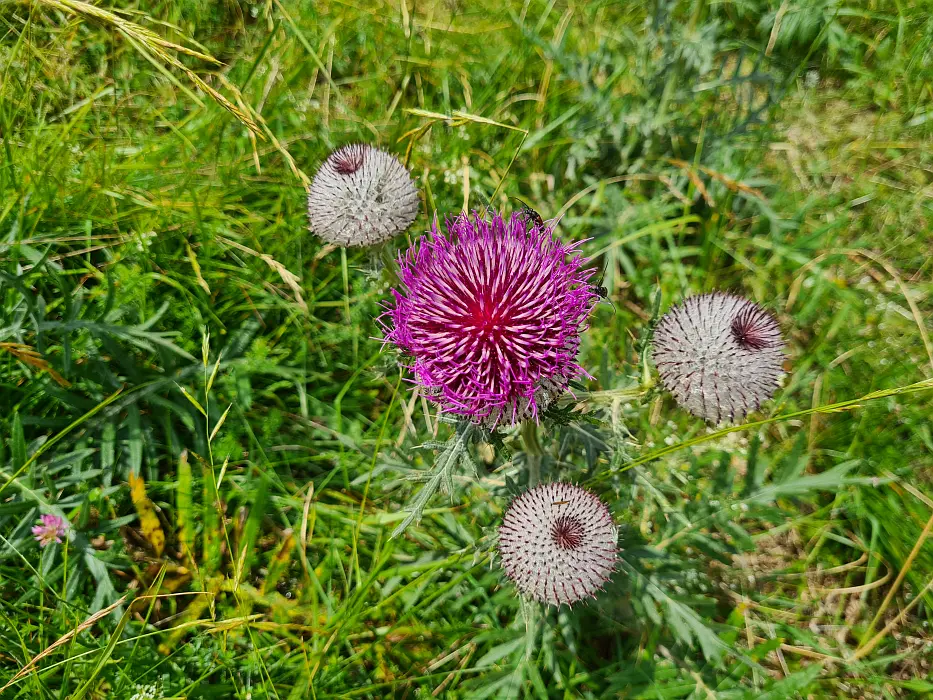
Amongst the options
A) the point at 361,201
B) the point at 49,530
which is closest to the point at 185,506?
the point at 49,530

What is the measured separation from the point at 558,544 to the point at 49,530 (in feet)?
9.28

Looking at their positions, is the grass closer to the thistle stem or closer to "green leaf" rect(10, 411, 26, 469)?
"green leaf" rect(10, 411, 26, 469)

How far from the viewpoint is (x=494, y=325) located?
2.56 meters

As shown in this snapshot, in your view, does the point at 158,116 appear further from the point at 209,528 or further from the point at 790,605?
the point at 790,605

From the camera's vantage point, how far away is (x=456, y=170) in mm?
4758

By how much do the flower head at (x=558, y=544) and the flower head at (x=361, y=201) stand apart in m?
1.62

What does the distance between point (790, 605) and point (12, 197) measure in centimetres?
567

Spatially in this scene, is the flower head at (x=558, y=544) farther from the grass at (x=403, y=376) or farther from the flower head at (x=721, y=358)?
the flower head at (x=721, y=358)

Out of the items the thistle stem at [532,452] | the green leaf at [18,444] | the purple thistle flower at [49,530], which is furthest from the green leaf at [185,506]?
the thistle stem at [532,452]

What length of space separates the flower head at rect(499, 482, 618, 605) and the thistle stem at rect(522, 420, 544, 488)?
0.29 meters

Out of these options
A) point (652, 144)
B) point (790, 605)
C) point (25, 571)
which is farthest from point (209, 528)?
point (652, 144)

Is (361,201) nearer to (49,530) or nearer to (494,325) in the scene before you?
(494,325)

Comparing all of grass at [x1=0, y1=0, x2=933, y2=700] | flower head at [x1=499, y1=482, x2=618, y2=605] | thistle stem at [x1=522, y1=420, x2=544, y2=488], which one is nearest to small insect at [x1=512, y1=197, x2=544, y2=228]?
grass at [x1=0, y1=0, x2=933, y2=700]

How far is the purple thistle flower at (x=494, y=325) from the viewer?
2539 millimetres
